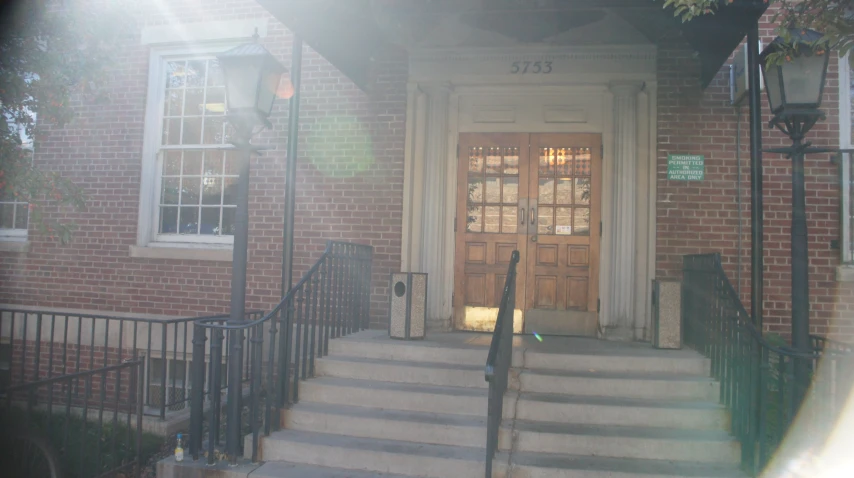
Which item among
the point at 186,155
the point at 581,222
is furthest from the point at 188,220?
the point at 581,222

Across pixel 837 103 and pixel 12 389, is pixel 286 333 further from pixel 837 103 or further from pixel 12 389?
pixel 837 103

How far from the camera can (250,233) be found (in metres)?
7.07

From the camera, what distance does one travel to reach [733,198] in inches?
237

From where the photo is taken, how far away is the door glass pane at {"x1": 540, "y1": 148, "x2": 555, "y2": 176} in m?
6.49

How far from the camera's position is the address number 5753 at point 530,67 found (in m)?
6.33

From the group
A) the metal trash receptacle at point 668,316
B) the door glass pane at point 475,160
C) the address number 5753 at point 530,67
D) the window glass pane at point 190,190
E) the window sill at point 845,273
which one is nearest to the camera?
the metal trash receptacle at point 668,316

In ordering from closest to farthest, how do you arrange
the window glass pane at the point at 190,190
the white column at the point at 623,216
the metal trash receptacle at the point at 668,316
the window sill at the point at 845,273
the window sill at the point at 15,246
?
the metal trash receptacle at the point at 668,316
the window sill at the point at 845,273
the white column at the point at 623,216
the window glass pane at the point at 190,190
the window sill at the point at 15,246

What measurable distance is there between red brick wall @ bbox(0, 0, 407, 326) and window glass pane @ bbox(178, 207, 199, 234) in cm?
48

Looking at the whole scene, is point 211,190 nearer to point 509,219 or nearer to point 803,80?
point 509,219

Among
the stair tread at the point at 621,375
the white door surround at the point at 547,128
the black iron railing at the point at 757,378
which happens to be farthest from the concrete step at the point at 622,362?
the white door surround at the point at 547,128

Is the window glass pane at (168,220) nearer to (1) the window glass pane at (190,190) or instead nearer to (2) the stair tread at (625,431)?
(1) the window glass pane at (190,190)

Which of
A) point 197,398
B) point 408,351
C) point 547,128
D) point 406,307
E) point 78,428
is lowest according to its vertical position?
point 78,428

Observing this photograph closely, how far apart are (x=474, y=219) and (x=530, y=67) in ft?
5.95

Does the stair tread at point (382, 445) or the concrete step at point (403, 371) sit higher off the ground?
the concrete step at point (403, 371)
